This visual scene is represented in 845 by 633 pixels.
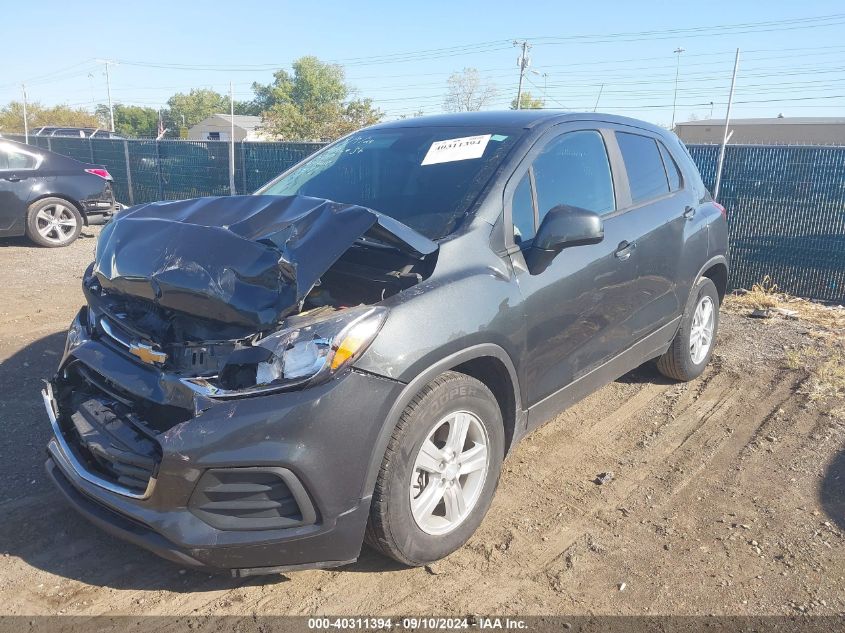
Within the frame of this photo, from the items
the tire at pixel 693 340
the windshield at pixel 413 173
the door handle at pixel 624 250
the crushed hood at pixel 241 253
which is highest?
the windshield at pixel 413 173

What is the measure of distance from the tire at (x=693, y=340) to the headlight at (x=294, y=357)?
3011 millimetres

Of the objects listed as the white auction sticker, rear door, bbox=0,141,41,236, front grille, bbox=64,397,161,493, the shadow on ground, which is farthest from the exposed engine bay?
rear door, bbox=0,141,41,236

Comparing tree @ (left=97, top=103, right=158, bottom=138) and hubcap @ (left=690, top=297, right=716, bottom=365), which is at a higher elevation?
hubcap @ (left=690, top=297, right=716, bottom=365)

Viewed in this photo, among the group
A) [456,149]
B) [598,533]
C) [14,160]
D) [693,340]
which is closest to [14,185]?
[14,160]

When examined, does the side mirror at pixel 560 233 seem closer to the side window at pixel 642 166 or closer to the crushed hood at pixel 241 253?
the crushed hood at pixel 241 253

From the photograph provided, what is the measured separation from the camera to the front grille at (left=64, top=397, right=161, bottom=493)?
2584mm

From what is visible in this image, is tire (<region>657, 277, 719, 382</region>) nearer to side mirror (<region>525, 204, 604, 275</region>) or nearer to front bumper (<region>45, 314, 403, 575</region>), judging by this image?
side mirror (<region>525, 204, 604, 275</region>)

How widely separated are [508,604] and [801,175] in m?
7.01

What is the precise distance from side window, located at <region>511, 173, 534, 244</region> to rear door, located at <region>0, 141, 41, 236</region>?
8914 mm

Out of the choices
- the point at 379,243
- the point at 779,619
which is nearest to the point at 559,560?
the point at 779,619

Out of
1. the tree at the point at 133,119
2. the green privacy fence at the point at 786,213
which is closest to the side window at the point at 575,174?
the green privacy fence at the point at 786,213

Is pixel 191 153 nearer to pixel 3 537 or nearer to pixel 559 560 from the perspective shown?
pixel 3 537

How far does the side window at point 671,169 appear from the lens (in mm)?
4715

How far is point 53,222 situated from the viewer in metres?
10.3
